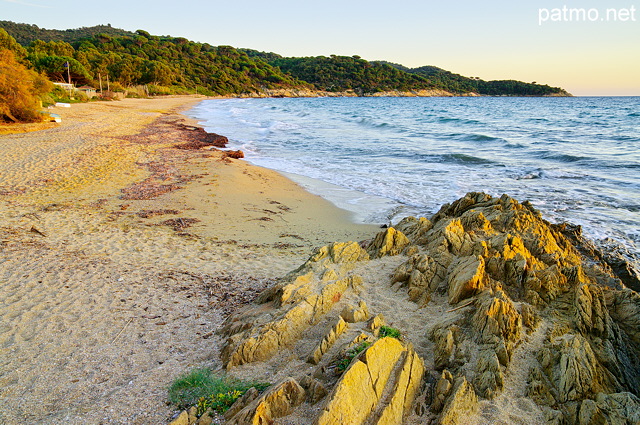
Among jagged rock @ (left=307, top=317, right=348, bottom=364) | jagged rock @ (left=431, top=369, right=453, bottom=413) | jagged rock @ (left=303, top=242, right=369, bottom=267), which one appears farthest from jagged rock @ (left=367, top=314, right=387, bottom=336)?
jagged rock @ (left=303, top=242, right=369, bottom=267)

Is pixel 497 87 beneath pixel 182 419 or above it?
above

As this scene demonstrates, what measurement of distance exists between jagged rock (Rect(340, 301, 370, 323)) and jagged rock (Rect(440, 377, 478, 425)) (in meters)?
1.32

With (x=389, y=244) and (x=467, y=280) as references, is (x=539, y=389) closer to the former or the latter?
(x=467, y=280)

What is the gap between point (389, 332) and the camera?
164 inches

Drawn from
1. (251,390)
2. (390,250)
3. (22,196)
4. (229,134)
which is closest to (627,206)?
(390,250)

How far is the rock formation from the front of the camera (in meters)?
3.30

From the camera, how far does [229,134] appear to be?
3009 cm

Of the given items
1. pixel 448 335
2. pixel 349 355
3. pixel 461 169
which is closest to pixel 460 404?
pixel 448 335

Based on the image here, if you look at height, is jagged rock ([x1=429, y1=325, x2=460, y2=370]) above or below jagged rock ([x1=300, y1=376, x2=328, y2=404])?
above

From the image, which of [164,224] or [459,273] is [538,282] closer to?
[459,273]

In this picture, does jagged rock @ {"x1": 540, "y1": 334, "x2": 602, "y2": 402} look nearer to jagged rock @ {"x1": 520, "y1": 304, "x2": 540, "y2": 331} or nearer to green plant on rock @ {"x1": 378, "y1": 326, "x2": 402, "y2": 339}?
jagged rock @ {"x1": 520, "y1": 304, "x2": 540, "y2": 331}

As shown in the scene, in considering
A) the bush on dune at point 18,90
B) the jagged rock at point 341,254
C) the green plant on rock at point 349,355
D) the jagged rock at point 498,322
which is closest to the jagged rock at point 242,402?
the green plant on rock at point 349,355

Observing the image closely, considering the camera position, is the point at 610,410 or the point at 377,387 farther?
the point at 377,387

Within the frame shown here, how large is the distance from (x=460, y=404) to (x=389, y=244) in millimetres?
3325
